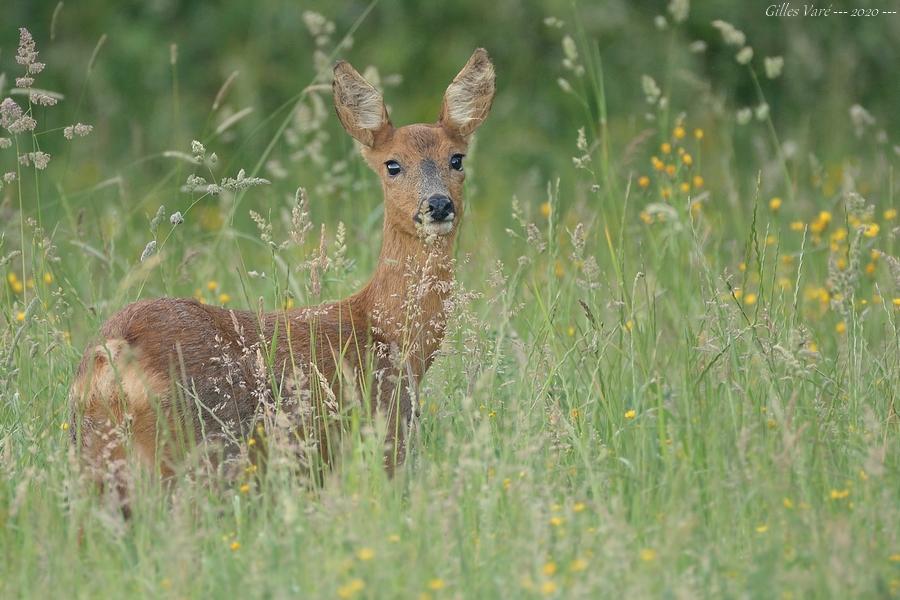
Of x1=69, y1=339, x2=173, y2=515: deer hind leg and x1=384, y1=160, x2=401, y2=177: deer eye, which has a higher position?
x1=384, y1=160, x2=401, y2=177: deer eye

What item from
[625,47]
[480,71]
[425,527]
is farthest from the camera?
[625,47]

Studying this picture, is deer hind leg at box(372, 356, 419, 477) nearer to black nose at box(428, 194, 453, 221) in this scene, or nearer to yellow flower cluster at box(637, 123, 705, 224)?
black nose at box(428, 194, 453, 221)

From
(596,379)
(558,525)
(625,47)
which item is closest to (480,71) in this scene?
(596,379)

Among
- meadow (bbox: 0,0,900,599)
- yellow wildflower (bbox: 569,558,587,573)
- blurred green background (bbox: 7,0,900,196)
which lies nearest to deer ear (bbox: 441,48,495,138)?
meadow (bbox: 0,0,900,599)

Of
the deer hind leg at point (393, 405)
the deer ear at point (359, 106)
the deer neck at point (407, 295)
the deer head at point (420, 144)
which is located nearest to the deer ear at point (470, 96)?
the deer head at point (420, 144)

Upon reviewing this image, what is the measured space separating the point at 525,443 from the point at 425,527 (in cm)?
64

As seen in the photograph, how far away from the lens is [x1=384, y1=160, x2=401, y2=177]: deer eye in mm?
6086

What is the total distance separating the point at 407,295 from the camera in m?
5.66

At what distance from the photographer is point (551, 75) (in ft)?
40.5

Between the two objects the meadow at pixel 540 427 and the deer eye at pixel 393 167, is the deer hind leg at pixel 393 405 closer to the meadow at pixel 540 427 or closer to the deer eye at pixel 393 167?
the meadow at pixel 540 427

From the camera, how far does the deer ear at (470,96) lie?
6.32 metres

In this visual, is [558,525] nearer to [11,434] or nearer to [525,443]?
[525,443]

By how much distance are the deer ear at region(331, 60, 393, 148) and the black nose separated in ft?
1.93

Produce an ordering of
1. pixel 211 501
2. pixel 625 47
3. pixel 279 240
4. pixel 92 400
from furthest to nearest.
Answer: pixel 625 47 → pixel 279 240 → pixel 92 400 → pixel 211 501
